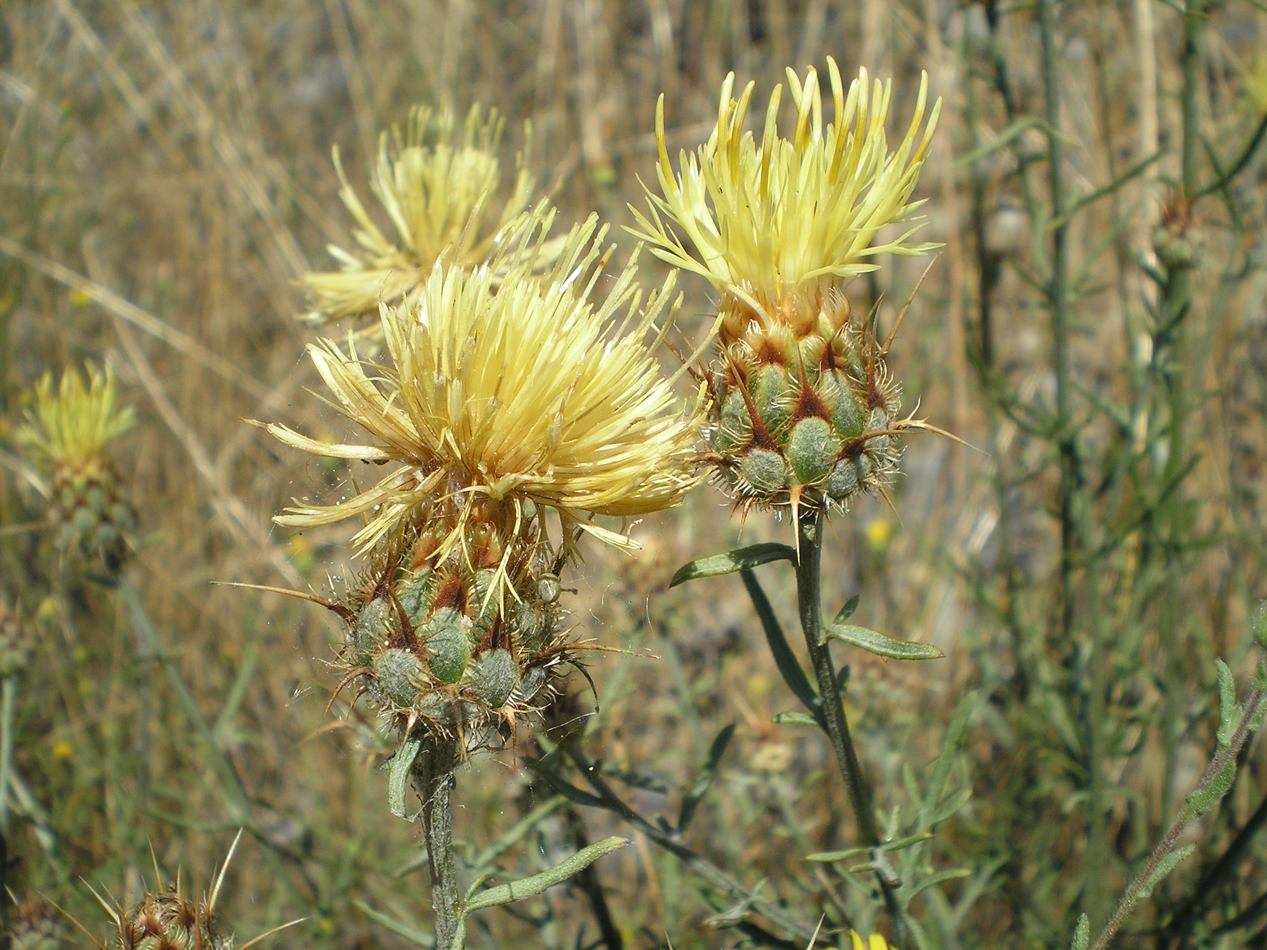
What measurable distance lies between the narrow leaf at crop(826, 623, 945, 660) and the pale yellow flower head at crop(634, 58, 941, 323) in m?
0.41

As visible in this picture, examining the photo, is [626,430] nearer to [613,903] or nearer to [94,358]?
[613,903]

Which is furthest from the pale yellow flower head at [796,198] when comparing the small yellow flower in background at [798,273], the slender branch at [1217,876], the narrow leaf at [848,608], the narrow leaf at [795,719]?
the slender branch at [1217,876]

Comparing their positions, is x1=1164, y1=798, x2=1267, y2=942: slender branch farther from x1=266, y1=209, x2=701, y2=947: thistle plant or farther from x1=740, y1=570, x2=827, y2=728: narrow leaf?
x1=266, y1=209, x2=701, y2=947: thistle plant

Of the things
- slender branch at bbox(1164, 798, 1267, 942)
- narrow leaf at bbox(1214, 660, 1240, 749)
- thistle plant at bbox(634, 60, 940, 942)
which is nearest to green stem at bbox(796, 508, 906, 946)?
thistle plant at bbox(634, 60, 940, 942)

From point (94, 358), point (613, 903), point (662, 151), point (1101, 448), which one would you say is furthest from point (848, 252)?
point (94, 358)

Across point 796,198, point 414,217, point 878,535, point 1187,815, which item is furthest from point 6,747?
point 878,535

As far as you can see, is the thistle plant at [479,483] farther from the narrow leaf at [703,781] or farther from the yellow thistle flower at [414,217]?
the yellow thistle flower at [414,217]

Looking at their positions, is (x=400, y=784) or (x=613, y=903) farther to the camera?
(x=613, y=903)

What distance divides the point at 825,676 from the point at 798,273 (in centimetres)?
52

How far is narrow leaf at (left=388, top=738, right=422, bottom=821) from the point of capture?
1.23m

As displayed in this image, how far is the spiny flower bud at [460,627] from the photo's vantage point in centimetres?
131

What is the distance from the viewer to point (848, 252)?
1.32m

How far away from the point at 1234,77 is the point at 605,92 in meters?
2.85

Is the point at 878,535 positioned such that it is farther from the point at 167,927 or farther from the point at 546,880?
the point at 167,927
